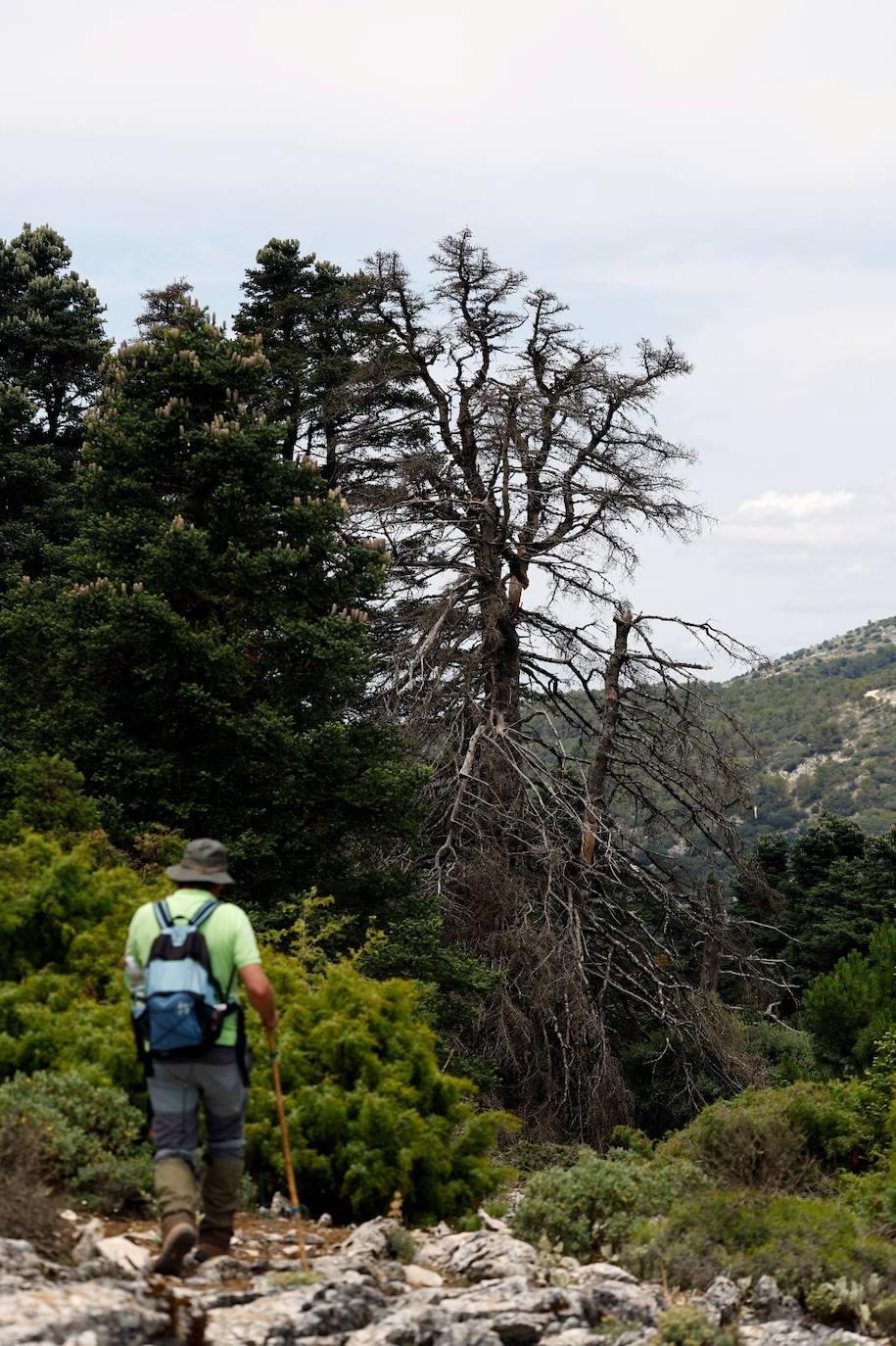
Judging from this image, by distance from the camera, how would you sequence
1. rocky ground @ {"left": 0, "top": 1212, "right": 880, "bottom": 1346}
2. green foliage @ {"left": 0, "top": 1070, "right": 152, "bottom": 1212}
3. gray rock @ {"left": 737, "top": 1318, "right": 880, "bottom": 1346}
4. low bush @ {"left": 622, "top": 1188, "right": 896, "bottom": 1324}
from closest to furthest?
rocky ground @ {"left": 0, "top": 1212, "right": 880, "bottom": 1346}
gray rock @ {"left": 737, "top": 1318, "right": 880, "bottom": 1346}
green foliage @ {"left": 0, "top": 1070, "right": 152, "bottom": 1212}
low bush @ {"left": 622, "top": 1188, "right": 896, "bottom": 1324}

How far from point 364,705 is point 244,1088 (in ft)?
52.9

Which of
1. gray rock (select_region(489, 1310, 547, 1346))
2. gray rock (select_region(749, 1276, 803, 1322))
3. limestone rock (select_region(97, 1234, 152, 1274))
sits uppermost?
limestone rock (select_region(97, 1234, 152, 1274))

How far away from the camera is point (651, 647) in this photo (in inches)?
971

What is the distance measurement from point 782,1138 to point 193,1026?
7.57 meters

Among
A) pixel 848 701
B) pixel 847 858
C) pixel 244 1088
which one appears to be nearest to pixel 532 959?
pixel 244 1088

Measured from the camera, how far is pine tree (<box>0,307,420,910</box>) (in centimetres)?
1652

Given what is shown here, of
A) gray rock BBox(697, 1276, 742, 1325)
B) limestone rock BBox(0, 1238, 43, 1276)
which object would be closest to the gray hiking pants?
limestone rock BBox(0, 1238, 43, 1276)

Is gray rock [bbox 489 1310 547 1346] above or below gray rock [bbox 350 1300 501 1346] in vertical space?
below

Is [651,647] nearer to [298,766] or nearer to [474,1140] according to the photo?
[298,766]

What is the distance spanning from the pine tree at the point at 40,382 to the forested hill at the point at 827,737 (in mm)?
49233

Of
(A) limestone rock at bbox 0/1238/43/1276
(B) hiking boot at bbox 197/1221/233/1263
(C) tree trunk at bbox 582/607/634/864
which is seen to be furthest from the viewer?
(C) tree trunk at bbox 582/607/634/864

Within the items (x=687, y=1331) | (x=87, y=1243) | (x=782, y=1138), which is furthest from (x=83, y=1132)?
(x=782, y=1138)

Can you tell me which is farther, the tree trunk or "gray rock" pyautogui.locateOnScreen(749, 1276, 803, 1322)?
the tree trunk

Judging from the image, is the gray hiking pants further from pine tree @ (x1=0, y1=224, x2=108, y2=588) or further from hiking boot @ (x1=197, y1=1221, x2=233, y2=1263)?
pine tree @ (x1=0, y1=224, x2=108, y2=588)
